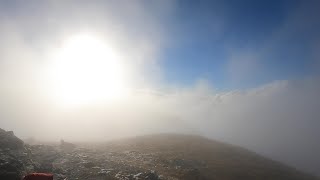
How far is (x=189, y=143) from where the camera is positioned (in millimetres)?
80125

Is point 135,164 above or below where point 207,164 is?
Answer: below

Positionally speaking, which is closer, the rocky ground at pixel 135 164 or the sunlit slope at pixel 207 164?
the rocky ground at pixel 135 164

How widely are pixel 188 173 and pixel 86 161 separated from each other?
63.5ft

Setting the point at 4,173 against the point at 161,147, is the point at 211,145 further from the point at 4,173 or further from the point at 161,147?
the point at 4,173

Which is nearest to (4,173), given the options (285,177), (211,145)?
(285,177)

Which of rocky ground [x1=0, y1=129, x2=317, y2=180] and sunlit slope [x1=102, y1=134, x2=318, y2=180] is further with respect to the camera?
sunlit slope [x1=102, y1=134, x2=318, y2=180]

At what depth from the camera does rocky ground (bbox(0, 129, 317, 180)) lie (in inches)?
1463

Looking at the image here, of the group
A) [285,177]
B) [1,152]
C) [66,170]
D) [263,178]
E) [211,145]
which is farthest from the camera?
[211,145]

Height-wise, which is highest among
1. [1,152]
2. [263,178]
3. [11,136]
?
[11,136]

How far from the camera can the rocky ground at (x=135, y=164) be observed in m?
37.2

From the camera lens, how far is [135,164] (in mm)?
47750

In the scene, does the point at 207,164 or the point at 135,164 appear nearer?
the point at 135,164

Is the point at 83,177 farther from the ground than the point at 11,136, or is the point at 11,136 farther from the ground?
the point at 11,136

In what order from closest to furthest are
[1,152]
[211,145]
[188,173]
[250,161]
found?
[1,152] < [188,173] < [250,161] < [211,145]
